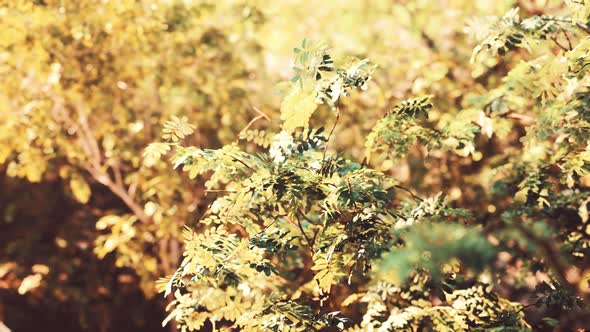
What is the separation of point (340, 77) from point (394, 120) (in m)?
0.32

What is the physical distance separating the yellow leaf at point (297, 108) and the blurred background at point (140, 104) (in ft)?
4.22

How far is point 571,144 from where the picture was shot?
267cm

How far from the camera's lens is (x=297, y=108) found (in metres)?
1.94

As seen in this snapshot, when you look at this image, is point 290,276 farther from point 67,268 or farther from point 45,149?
point 67,268

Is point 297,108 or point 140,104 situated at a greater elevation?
point 297,108

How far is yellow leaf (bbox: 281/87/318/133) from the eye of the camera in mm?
1935

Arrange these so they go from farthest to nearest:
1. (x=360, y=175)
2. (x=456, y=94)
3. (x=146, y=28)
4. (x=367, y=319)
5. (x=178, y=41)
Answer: (x=456, y=94)
(x=178, y=41)
(x=146, y=28)
(x=367, y=319)
(x=360, y=175)

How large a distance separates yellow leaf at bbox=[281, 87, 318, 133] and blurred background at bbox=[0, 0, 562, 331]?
1.29m

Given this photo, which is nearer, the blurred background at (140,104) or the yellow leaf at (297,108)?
the yellow leaf at (297,108)

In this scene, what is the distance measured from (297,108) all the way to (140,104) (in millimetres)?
3170

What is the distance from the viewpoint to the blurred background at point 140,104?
3.92 meters

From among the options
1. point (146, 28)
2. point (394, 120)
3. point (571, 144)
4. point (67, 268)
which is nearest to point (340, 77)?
point (394, 120)

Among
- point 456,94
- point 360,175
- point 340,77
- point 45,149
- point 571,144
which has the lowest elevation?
point 45,149

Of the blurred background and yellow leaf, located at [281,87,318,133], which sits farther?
the blurred background
